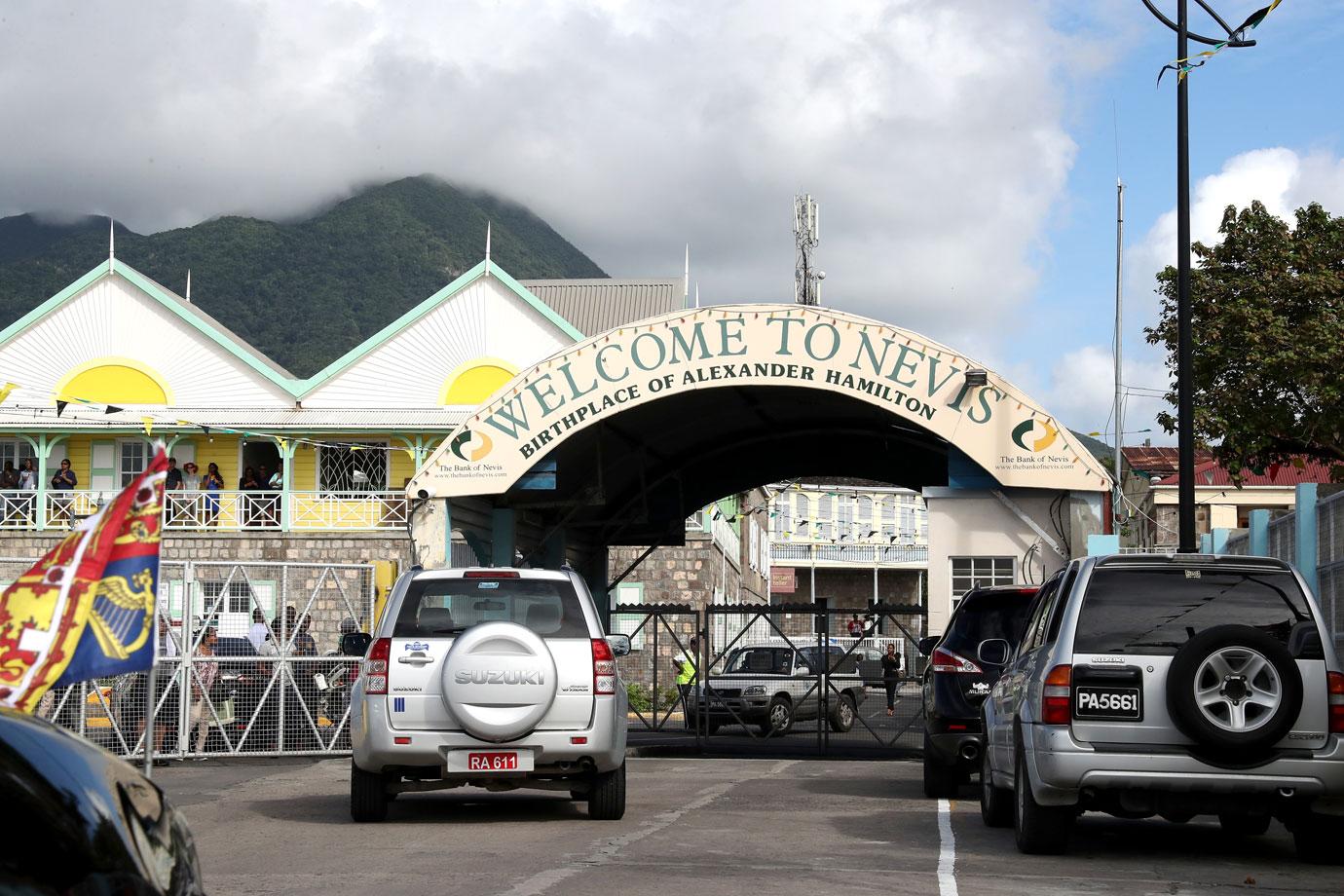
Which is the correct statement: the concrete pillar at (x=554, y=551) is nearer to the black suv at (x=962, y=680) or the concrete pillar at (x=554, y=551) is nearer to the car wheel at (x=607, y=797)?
the black suv at (x=962, y=680)

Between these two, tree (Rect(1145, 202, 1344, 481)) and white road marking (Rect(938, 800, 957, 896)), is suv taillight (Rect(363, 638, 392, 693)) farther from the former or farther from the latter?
→ tree (Rect(1145, 202, 1344, 481))

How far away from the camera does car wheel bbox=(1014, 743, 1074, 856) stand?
34.9ft

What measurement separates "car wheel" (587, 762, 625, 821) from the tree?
18.4 m

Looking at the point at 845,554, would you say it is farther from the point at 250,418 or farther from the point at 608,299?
the point at 250,418

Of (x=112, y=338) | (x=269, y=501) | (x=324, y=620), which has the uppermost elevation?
(x=112, y=338)

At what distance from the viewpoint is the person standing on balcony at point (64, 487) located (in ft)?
132

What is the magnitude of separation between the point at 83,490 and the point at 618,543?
54.1ft

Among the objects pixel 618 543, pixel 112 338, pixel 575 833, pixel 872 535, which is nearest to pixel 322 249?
pixel 872 535

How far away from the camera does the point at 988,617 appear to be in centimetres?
1538

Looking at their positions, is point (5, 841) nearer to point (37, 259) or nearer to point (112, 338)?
point (112, 338)

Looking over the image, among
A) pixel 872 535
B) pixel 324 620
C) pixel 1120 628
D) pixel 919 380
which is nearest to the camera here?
pixel 1120 628

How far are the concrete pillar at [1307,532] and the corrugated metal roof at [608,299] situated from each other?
3460 cm

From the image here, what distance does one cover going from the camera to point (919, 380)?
20359 mm

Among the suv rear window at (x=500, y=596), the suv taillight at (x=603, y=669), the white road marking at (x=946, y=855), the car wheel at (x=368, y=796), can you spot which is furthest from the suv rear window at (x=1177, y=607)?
the car wheel at (x=368, y=796)
